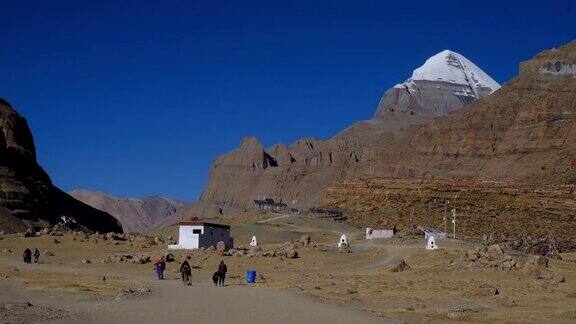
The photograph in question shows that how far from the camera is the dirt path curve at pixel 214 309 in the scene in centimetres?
1722

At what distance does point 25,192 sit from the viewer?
7400cm

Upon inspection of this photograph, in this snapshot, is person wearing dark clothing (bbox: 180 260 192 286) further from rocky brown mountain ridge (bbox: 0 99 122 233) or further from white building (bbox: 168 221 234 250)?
rocky brown mountain ridge (bbox: 0 99 122 233)

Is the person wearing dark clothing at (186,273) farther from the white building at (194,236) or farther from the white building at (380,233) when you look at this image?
the white building at (380,233)

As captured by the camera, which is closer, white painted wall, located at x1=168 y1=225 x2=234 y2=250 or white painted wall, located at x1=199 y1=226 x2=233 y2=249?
white painted wall, located at x1=168 y1=225 x2=234 y2=250

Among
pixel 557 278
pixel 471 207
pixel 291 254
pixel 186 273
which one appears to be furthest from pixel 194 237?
pixel 471 207

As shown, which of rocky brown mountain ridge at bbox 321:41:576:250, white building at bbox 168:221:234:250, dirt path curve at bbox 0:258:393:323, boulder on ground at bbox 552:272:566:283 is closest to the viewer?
dirt path curve at bbox 0:258:393:323

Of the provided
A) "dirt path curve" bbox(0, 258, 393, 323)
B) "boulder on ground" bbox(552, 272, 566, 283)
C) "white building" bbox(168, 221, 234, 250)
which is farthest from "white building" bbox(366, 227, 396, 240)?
"dirt path curve" bbox(0, 258, 393, 323)

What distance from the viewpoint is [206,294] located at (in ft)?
81.6

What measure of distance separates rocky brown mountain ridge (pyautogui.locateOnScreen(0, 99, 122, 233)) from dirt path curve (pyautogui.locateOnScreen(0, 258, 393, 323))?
45.9 m

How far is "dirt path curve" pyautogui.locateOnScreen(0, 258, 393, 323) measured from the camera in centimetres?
1722

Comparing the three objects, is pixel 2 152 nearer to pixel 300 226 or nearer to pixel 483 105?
pixel 300 226

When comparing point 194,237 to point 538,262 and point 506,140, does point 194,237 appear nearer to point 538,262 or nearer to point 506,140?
point 538,262

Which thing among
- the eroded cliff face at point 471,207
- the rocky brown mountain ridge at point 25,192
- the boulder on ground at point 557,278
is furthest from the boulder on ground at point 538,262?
the eroded cliff face at point 471,207

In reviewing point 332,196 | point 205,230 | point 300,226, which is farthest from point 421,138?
point 205,230
